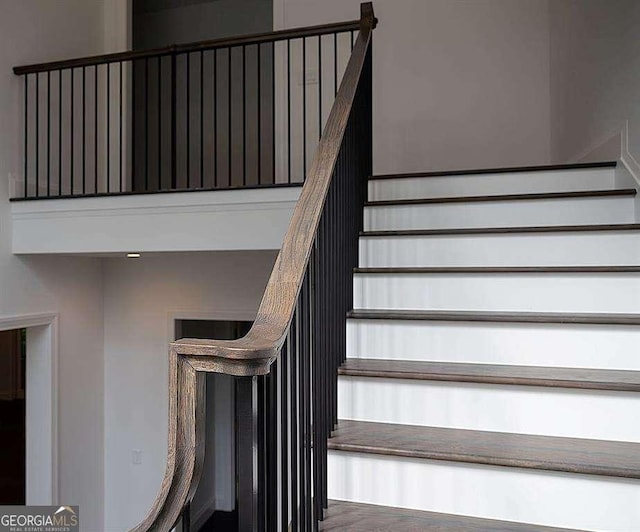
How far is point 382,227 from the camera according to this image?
8.26 ft

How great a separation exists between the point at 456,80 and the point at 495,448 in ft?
10.9

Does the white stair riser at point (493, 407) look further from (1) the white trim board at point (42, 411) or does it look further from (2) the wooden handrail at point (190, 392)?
(1) the white trim board at point (42, 411)

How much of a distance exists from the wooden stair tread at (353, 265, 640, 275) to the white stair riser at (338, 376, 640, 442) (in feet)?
1.76

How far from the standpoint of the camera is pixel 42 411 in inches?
157

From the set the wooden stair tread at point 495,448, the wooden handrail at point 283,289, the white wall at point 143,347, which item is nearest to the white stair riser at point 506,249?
the wooden handrail at point 283,289

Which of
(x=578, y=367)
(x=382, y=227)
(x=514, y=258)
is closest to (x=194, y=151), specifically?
(x=382, y=227)

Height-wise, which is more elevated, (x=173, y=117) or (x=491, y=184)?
(x=173, y=117)

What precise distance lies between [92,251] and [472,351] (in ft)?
8.32

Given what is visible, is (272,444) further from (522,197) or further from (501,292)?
(522,197)

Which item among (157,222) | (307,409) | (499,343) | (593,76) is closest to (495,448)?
(499,343)

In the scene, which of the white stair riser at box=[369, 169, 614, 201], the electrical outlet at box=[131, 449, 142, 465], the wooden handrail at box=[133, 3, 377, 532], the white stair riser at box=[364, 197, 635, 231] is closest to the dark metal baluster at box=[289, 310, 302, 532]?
the wooden handrail at box=[133, 3, 377, 532]

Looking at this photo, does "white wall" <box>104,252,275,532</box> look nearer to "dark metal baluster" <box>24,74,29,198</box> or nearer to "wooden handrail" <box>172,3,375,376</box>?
"dark metal baluster" <box>24,74,29,198</box>

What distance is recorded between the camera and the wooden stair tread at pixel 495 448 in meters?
1.34

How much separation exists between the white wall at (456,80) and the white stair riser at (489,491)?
121 inches
